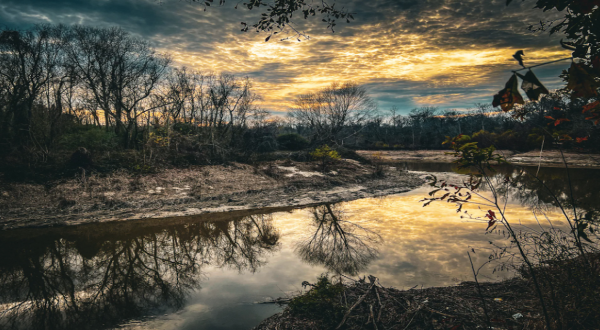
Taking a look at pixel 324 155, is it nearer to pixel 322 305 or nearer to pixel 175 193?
pixel 175 193

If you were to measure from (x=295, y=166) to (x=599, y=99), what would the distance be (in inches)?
738

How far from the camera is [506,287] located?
4.57 metres

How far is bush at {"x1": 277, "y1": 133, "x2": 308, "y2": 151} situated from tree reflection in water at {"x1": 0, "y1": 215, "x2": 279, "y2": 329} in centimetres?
1833

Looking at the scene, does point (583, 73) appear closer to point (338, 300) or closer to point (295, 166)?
point (338, 300)

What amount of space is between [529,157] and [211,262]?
129ft

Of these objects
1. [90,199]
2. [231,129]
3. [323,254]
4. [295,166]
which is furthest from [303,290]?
[231,129]

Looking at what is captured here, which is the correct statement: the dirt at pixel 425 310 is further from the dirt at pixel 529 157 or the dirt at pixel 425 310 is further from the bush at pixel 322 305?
the dirt at pixel 529 157

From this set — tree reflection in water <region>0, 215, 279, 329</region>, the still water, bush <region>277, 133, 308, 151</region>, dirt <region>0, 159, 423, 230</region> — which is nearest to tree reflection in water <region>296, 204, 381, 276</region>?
the still water

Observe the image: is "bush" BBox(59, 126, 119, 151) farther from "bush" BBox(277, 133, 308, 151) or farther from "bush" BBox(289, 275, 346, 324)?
"bush" BBox(289, 275, 346, 324)

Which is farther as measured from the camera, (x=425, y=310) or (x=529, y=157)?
(x=529, y=157)

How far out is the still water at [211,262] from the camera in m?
4.83

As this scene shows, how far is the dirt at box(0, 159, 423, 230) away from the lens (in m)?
10.7

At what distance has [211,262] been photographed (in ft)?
22.6

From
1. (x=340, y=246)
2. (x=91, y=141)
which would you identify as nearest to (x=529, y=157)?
(x=340, y=246)
